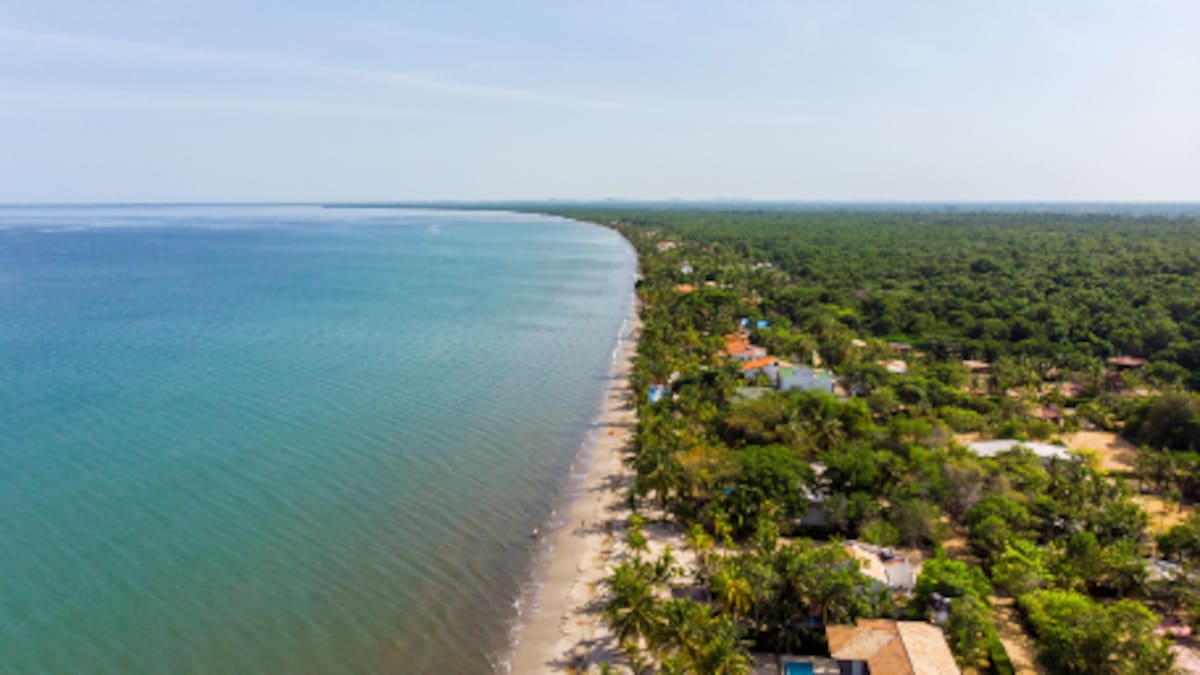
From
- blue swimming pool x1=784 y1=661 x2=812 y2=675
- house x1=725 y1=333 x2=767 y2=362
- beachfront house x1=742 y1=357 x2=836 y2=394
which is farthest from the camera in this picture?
house x1=725 y1=333 x2=767 y2=362

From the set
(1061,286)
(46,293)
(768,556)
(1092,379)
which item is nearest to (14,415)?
(768,556)

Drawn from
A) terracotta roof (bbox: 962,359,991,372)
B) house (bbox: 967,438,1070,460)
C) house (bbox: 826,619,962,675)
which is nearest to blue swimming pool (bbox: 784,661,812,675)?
house (bbox: 826,619,962,675)

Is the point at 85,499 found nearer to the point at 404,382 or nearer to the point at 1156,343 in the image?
the point at 404,382

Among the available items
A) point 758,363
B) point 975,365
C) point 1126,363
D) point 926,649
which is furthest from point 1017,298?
point 926,649

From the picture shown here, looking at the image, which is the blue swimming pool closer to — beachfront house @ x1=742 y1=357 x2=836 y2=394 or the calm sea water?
the calm sea water

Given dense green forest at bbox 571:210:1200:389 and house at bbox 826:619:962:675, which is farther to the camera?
dense green forest at bbox 571:210:1200:389

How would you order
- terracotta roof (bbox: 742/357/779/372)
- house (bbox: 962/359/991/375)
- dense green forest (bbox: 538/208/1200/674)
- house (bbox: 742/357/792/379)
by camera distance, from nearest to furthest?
dense green forest (bbox: 538/208/1200/674), house (bbox: 742/357/792/379), terracotta roof (bbox: 742/357/779/372), house (bbox: 962/359/991/375)

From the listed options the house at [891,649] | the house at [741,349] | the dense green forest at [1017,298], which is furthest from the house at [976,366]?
the house at [891,649]

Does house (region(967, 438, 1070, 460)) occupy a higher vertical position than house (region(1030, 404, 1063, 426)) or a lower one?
higher
